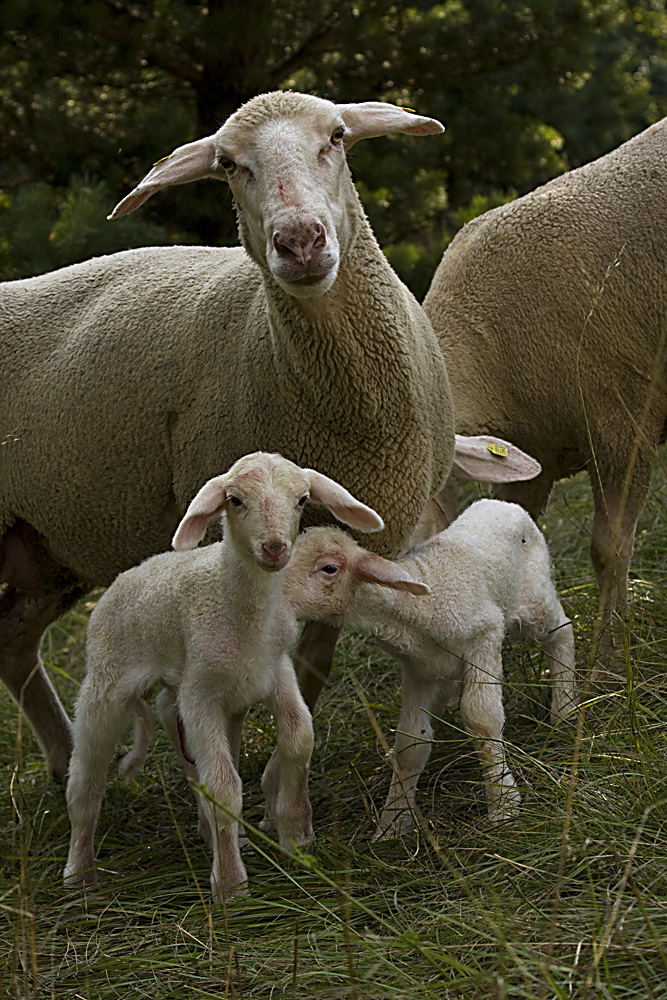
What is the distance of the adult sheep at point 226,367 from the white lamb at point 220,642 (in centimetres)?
29

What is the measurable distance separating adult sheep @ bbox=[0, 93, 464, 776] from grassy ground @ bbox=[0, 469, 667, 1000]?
23.8 inches

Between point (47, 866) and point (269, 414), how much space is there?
4.73ft

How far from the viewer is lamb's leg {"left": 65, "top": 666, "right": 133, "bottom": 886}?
3020mm

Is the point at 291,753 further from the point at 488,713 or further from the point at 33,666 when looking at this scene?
the point at 33,666

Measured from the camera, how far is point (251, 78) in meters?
6.71

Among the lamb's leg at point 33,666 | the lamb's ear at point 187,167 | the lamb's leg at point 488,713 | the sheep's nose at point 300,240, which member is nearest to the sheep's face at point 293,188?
the sheep's nose at point 300,240

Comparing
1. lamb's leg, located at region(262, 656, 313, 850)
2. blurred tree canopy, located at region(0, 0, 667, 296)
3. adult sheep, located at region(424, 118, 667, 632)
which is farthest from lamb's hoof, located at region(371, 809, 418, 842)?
blurred tree canopy, located at region(0, 0, 667, 296)

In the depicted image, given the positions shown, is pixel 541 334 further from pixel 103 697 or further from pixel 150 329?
pixel 103 697

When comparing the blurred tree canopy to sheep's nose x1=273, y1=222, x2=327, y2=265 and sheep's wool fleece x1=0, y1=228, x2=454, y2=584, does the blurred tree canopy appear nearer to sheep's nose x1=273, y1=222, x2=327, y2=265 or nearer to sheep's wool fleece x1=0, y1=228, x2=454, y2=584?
sheep's wool fleece x1=0, y1=228, x2=454, y2=584

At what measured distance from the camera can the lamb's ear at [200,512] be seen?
2.54 m

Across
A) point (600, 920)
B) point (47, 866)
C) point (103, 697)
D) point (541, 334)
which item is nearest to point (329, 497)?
point (103, 697)

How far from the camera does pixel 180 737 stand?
3.26 metres

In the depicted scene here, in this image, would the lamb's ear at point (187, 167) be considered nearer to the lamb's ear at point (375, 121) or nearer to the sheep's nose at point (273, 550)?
the lamb's ear at point (375, 121)

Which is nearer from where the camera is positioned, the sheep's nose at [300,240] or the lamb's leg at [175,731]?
the sheep's nose at [300,240]
